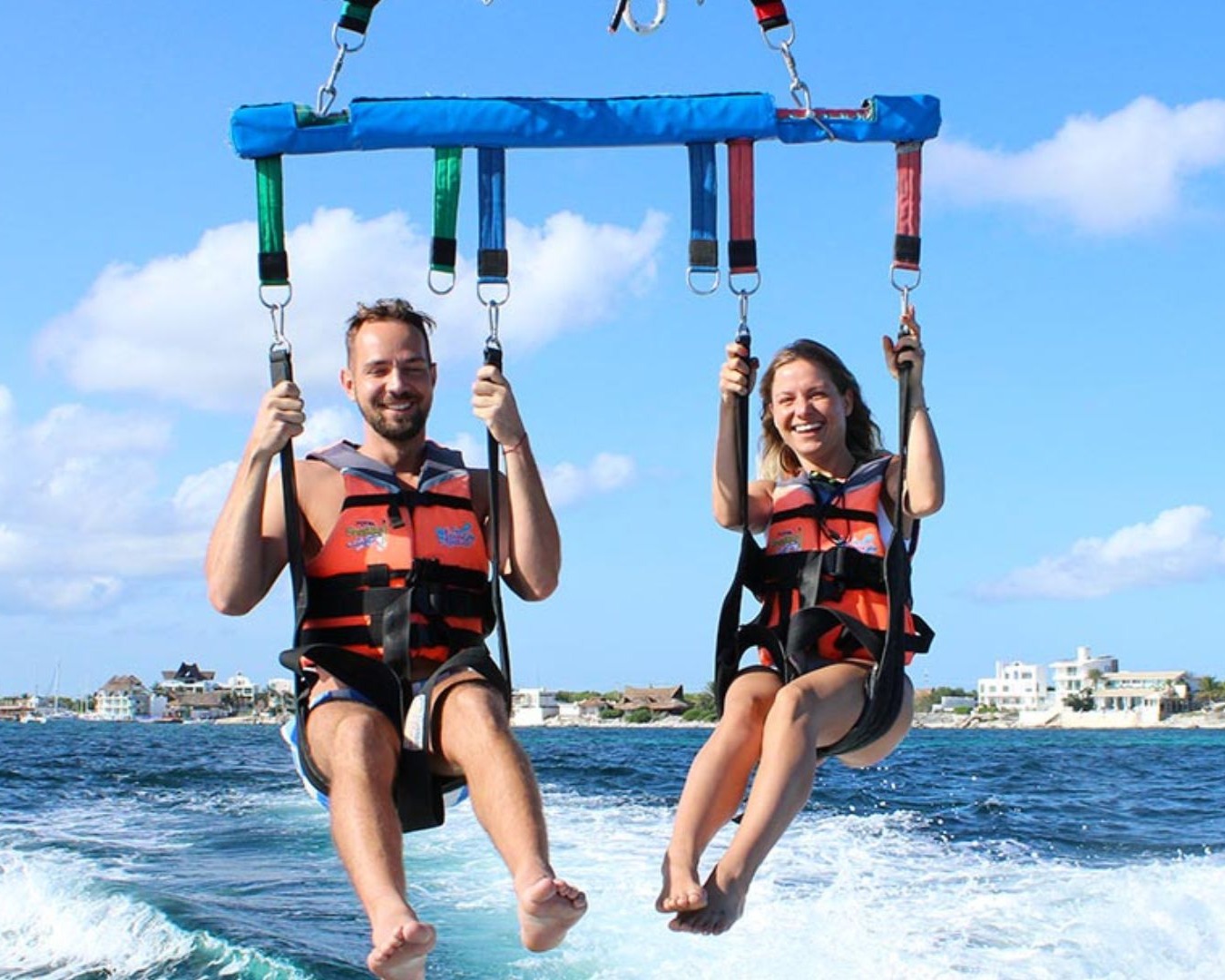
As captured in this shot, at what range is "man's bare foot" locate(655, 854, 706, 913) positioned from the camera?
177 inches

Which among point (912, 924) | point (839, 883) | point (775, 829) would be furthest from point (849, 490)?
point (839, 883)

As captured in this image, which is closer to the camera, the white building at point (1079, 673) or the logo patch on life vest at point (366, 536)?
the logo patch on life vest at point (366, 536)

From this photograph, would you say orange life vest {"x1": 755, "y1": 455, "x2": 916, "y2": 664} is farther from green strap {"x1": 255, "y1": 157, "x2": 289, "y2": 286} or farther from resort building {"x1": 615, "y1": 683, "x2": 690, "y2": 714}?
resort building {"x1": 615, "y1": 683, "x2": 690, "y2": 714}

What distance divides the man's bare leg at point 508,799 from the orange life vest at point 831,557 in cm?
113

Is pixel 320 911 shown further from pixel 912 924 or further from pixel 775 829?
pixel 775 829

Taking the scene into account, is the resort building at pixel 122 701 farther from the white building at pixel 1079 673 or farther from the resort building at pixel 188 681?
the white building at pixel 1079 673

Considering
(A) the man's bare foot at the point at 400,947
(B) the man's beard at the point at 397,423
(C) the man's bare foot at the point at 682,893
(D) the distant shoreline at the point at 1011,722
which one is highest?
(B) the man's beard at the point at 397,423

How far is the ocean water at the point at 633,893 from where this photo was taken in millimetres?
12016

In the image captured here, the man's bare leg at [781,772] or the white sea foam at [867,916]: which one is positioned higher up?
the man's bare leg at [781,772]

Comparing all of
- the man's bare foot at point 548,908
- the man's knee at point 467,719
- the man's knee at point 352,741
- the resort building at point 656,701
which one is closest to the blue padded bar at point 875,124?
the man's knee at point 467,719

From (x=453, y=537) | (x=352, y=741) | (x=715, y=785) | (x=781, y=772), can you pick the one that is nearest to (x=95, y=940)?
(x=453, y=537)

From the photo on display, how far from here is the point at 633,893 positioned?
14.1m

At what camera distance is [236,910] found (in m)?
14.0

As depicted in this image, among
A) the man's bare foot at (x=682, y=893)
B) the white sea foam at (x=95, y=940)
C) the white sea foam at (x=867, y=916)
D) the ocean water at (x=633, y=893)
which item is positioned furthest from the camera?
the white sea foam at (x=95, y=940)
